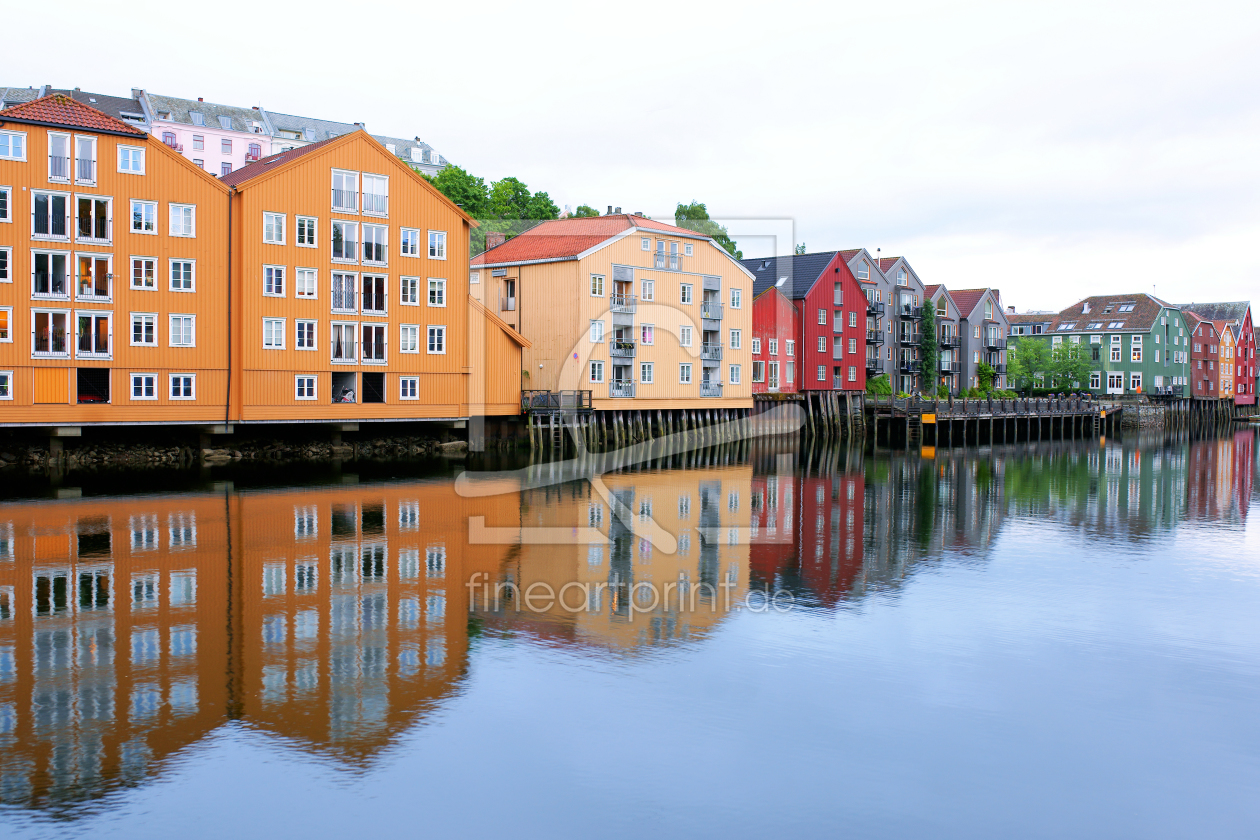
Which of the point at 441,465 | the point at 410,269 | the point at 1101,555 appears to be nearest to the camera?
the point at 1101,555

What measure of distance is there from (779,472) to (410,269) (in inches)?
777

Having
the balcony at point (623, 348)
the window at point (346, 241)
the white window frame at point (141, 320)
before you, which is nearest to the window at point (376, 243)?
the window at point (346, 241)

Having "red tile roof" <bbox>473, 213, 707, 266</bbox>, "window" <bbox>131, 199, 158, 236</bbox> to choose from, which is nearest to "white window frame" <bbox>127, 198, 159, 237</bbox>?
"window" <bbox>131, 199, 158, 236</bbox>

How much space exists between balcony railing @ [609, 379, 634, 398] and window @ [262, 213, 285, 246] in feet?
63.8

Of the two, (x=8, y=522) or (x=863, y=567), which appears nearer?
(x=863, y=567)

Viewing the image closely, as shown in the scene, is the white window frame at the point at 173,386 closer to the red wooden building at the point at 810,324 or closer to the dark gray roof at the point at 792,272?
the red wooden building at the point at 810,324

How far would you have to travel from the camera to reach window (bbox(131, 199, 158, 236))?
129 ft

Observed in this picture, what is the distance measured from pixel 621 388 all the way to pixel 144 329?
81.0 feet

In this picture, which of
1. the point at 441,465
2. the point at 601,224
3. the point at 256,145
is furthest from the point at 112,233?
the point at 256,145

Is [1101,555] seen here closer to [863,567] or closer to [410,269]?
[863,567]

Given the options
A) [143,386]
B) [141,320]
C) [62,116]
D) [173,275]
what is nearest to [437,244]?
[173,275]

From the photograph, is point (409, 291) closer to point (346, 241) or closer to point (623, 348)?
point (346, 241)

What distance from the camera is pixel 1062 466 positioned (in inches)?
2019

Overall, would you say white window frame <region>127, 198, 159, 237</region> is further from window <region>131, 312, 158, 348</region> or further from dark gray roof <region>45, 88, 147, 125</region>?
dark gray roof <region>45, 88, 147, 125</region>
